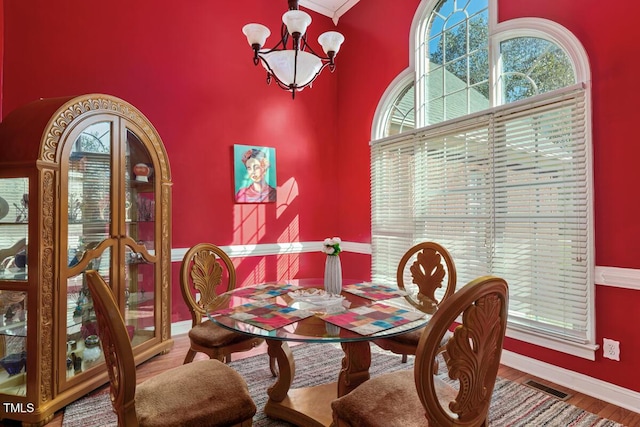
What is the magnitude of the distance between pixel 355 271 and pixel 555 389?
240 cm

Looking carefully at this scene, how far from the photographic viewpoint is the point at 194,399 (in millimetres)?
1448

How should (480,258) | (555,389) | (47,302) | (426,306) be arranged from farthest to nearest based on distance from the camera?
1. (480,258)
2. (555,389)
3. (47,302)
4. (426,306)

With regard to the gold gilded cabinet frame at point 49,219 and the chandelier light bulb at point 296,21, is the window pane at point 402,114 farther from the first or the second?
the gold gilded cabinet frame at point 49,219

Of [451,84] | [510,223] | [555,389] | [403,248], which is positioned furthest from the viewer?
[403,248]

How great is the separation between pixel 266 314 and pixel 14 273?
1.67 meters

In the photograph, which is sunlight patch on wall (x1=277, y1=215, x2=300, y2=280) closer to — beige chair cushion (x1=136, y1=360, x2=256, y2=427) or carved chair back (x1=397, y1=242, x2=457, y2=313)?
carved chair back (x1=397, y1=242, x2=457, y2=313)

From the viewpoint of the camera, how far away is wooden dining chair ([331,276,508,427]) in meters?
1.16

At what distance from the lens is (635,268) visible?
7.25ft

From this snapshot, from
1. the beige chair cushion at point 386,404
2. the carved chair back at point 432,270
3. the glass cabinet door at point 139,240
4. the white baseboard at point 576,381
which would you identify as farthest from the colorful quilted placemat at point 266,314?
the white baseboard at point 576,381

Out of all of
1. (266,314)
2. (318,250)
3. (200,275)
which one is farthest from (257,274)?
(266,314)

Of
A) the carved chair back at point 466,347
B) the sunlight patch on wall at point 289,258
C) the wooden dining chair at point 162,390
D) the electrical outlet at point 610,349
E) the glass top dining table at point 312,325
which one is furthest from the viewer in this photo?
the sunlight patch on wall at point 289,258

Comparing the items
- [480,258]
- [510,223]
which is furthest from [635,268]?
[480,258]

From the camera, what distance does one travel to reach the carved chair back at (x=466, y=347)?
1157 mm

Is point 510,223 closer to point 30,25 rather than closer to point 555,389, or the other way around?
Answer: point 555,389
